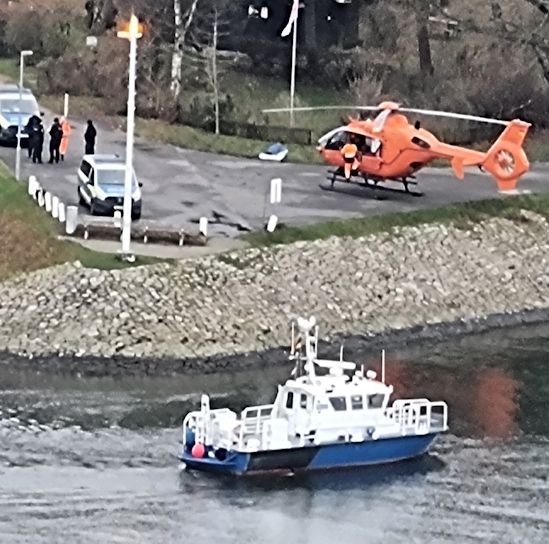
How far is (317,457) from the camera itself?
4184 cm

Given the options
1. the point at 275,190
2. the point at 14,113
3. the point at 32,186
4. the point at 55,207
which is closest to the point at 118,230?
the point at 55,207

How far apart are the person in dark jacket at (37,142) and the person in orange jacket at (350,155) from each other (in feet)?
32.7

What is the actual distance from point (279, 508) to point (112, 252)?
1435 cm

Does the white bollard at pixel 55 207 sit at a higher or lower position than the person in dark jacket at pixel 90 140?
lower

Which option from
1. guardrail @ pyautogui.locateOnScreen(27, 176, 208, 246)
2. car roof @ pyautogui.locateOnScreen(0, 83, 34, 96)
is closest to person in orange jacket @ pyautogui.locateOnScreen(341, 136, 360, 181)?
guardrail @ pyautogui.locateOnScreen(27, 176, 208, 246)

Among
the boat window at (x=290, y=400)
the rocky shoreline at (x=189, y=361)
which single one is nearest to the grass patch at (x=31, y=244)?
the rocky shoreline at (x=189, y=361)

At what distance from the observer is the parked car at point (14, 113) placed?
6295 centimetres

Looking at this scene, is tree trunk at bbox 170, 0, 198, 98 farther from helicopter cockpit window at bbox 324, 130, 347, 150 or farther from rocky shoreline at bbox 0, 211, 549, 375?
rocky shoreline at bbox 0, 211, 549, 375

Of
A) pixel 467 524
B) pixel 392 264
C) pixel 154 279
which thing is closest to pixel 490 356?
pixel 392 264

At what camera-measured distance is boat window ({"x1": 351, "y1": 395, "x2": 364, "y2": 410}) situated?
139ft

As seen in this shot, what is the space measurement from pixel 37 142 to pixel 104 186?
7.53 metres

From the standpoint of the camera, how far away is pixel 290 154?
67188mm

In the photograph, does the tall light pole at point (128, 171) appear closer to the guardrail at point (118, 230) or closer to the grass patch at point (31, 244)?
the grass patch at point (31, 244)

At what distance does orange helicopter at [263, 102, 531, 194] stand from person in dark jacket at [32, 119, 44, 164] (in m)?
9.27
